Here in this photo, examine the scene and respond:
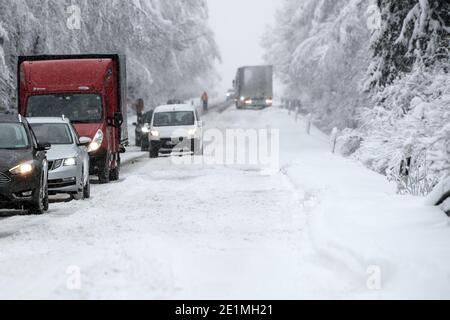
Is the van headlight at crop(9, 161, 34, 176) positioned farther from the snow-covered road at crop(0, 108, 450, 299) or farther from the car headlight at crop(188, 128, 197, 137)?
the car headlight at crop(188, 128, 197, 137)

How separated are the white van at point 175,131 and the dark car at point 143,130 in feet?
7.16

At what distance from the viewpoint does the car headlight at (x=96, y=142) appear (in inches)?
730

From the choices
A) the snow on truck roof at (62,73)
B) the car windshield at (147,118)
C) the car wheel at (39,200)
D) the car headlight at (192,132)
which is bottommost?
the car windshield at (147,118)

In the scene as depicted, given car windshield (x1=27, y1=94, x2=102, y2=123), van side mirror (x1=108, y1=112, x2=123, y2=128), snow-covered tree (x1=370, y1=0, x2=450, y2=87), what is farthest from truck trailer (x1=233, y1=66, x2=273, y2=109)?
car windshield (x1=27, y1=94, x2=102, y2=123)

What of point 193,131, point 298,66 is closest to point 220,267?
point 193,131

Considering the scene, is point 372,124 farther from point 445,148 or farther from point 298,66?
point 298,66

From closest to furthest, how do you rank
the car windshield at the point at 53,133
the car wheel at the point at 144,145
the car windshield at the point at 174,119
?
1. the car windshield at the point at 53,133
2. the car windshield at the point at 174,119
3. the car wheel at the point at 144,145

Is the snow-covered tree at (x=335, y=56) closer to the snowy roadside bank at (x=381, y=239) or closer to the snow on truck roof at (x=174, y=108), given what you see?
the snow on truck roof at (x=174, y=108)

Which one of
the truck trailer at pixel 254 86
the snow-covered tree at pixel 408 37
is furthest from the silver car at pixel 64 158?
the truck trailer at pixel 254 86

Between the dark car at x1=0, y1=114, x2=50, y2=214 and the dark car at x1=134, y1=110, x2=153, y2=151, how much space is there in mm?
17458

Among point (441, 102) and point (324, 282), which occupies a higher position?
point (441, 102)

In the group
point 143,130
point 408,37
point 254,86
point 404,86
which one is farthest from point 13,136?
point 254,86

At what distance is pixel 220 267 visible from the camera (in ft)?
28.0
